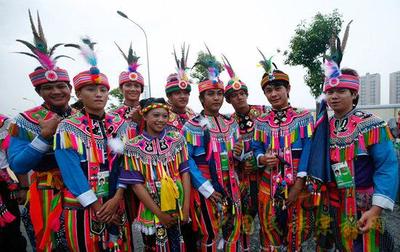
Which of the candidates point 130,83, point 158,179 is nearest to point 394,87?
point 130,83

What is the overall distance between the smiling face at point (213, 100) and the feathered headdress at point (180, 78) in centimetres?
55

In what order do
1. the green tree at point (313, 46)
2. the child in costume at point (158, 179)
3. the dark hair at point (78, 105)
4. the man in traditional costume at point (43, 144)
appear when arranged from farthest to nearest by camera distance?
1. the green tree at point (313, 46)
2. the dark hair at point (78, 105)
3. the child in costume at point (158, 179)
4. the man in traditional costume at point (43, 144)

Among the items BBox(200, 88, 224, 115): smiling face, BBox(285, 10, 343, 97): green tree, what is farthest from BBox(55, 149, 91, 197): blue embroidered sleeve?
BBox(285, 10, 343, 97): green tree

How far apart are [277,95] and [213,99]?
77 cm

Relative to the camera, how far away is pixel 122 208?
266 cm

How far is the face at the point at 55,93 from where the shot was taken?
2695 mm

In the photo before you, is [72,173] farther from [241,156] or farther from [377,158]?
[377,158]

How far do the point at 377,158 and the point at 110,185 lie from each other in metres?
2.62

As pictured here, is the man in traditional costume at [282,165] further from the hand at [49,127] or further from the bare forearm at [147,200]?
the hand at [49,127]

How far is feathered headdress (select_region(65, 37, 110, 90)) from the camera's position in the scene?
2.51 m

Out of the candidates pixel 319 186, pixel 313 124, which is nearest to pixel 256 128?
pixel 313 124

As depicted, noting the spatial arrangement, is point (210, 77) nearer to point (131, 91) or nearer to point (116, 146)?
point (116, 146)

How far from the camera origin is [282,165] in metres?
2.85

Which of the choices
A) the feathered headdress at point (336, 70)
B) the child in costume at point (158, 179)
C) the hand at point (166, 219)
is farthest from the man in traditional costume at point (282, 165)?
the hand at point (166, 219)
